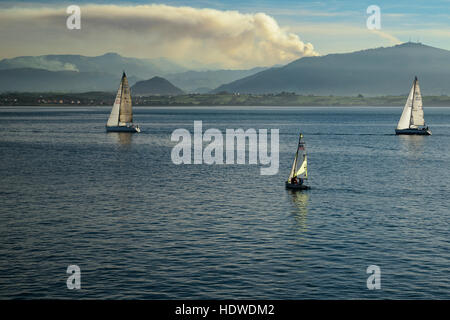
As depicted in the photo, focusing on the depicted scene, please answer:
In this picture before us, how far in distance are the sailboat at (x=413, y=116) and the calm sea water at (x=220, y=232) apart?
80.9 metres

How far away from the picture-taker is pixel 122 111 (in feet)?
629

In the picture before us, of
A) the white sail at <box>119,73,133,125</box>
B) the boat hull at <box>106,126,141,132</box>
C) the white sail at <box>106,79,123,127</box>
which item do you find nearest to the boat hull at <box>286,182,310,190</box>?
the white sail at <box>119,73,133,125</box>

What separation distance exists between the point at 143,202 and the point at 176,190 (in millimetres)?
10215

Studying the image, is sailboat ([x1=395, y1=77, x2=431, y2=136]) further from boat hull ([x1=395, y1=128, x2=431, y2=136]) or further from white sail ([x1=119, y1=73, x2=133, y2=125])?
white sail ([x1=119, y1=73, x2=133, y2=125])

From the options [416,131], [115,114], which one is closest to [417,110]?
[416,131]

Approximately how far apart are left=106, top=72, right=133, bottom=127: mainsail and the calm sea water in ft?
262

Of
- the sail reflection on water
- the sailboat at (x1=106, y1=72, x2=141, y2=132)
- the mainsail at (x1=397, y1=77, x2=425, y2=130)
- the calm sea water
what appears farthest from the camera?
the sailboat at (x1=106, y1=72, x2=141, y2=132)

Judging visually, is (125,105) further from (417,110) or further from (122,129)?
(417,110)

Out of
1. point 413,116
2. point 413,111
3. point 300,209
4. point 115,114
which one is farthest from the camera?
point 115,114

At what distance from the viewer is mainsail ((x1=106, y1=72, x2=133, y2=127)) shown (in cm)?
18712

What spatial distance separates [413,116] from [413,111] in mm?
2326
